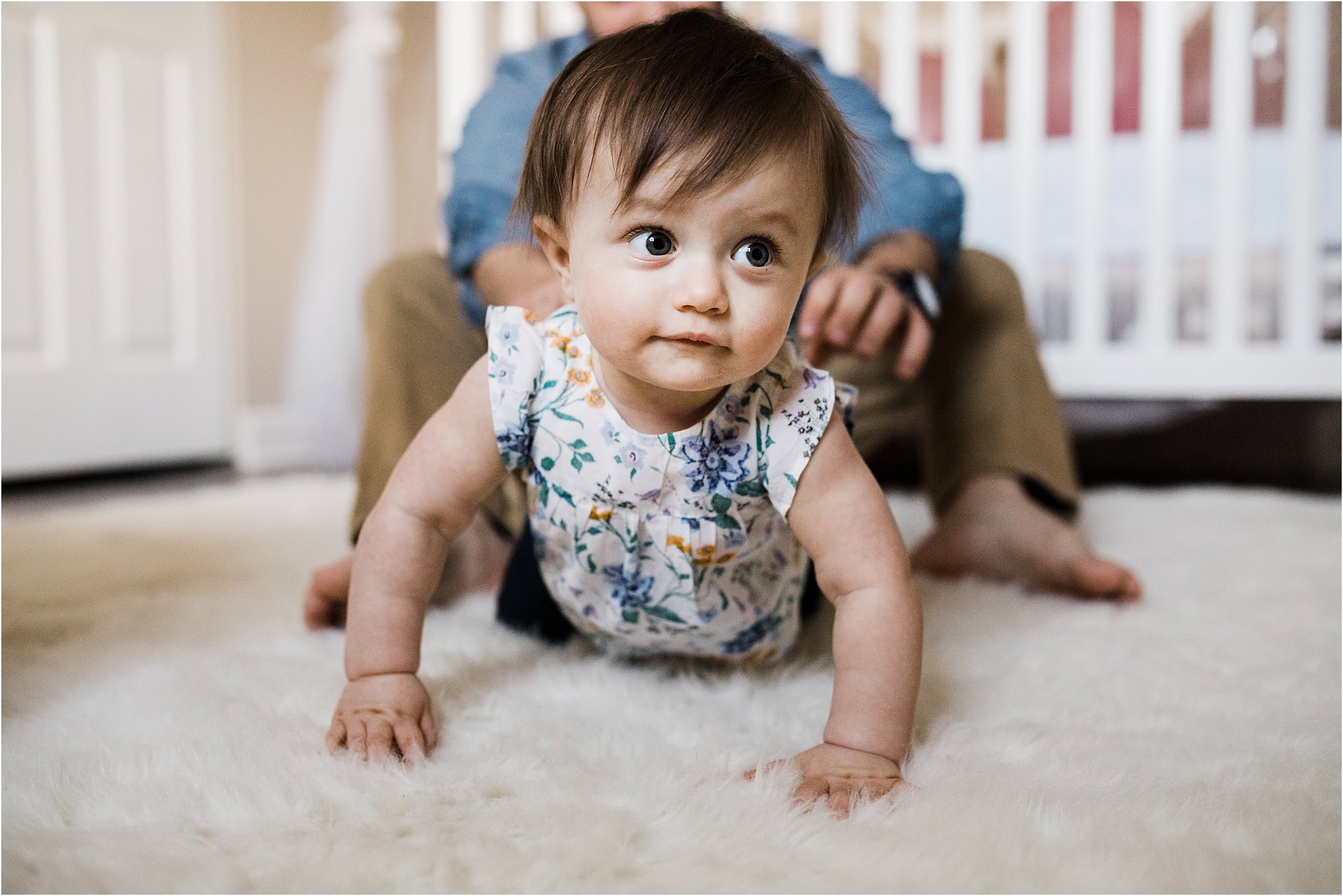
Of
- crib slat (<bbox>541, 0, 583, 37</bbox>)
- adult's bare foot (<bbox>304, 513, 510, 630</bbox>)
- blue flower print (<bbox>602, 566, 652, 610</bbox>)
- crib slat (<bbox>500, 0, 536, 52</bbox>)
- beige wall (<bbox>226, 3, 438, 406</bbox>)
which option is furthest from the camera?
beige wall (<bbox>226, 3, 438, 406</bbox>)

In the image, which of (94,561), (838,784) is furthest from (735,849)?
(94,561)

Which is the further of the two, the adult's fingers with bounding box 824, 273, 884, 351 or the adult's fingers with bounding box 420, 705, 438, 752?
the adult's fingers with bounding box 824, 273, 884, 351

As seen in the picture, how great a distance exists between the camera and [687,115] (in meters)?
0.51

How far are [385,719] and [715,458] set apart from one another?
0.83ft

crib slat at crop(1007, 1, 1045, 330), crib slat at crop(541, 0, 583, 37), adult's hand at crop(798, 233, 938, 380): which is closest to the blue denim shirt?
adult's hand at crop(798, 233, 938, 380)

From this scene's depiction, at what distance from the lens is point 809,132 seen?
21.0 inches

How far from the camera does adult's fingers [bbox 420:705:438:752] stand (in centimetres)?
58

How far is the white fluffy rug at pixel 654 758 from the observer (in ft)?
1.44

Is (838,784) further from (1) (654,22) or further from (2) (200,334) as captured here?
(2) (200,334)

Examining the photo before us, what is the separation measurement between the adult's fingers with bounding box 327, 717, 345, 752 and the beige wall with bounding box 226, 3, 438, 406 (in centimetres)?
197

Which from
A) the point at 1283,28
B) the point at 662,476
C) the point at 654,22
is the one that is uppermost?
the point at 1283,28

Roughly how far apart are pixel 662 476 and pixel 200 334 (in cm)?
204

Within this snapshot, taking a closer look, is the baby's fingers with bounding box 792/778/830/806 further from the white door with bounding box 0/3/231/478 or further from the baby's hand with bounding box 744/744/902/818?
the white door with bounding box 0/3/231/478

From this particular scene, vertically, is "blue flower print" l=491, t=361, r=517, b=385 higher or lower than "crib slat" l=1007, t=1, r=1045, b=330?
lower
